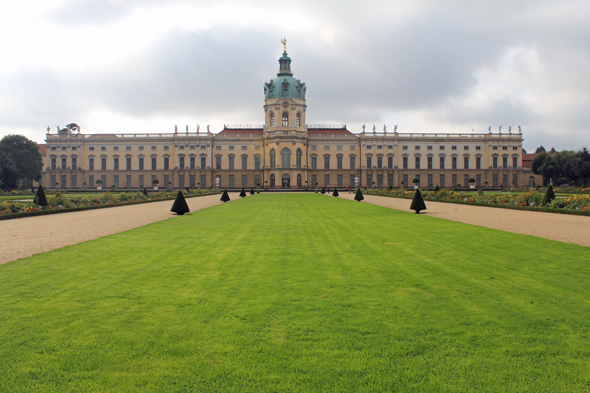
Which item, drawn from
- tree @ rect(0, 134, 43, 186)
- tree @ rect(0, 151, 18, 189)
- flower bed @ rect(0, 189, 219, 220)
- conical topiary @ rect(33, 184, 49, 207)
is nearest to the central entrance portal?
flower bed @ rect(0, 189, 219, 220)

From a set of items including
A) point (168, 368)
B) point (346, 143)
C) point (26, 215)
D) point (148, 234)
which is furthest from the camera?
point (346, 143)

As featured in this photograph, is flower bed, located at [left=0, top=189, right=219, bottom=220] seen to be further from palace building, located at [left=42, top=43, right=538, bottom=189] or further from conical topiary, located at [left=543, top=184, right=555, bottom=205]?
palace building, located at [left=42, top=43, right=538, bottom=189]

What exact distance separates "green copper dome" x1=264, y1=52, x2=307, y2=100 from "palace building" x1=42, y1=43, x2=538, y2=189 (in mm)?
187

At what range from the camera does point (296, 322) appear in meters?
3.73

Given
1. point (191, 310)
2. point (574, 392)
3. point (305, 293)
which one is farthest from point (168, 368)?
point (574, 392)

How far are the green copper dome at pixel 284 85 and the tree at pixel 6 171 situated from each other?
134 ft

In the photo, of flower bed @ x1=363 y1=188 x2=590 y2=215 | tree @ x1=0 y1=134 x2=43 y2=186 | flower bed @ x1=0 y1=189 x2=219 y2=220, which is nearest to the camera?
flower bed @ x1=0 y1=189 x2=219 y2=220

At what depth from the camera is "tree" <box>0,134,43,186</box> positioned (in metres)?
51.0

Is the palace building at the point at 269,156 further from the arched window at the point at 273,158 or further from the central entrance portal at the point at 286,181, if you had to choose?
the central entrance portal at the point at 286,181

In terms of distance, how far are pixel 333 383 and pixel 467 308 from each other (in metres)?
2.26

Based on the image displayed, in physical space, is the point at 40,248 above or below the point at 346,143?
below

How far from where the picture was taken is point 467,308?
13.6ft

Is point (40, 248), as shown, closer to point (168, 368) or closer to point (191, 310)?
point (191, 310)

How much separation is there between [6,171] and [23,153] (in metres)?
9.88
